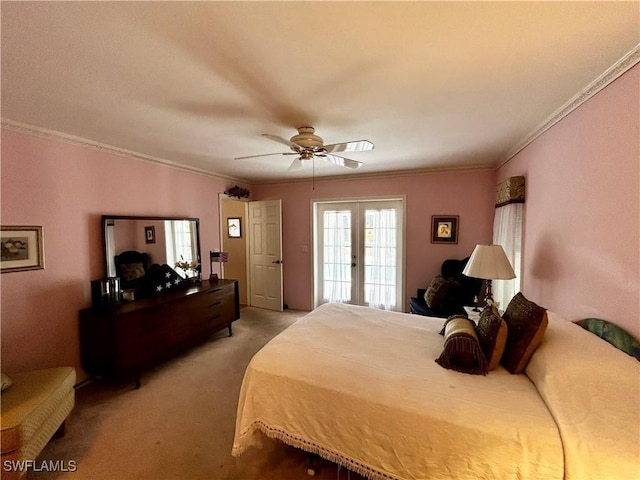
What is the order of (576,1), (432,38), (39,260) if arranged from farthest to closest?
(39,260), (432,38), (576,1)

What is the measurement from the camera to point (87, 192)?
2.62 meters

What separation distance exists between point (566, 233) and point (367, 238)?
2826 millimetres

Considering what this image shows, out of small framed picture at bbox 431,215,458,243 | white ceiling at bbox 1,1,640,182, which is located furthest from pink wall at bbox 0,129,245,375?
small framed picture at bbox 431,215,458,243

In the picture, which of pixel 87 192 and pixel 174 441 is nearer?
pixel 174 441

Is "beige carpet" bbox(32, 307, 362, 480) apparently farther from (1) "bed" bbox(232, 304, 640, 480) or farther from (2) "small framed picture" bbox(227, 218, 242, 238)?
(2) "small framed picture" bbox(227, 218, 242, 238)

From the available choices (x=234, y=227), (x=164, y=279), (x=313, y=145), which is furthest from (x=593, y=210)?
(x=234, y=227)

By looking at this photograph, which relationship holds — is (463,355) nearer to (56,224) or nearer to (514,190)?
(514,190)

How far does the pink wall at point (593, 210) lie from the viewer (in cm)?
132

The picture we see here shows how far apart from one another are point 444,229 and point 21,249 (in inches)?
186

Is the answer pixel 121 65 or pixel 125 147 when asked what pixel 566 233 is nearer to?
pixel 121 65

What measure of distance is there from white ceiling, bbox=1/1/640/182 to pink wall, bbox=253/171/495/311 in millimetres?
1510

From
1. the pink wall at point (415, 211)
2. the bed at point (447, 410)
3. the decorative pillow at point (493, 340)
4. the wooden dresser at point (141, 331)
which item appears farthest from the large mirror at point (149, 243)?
the decorative pillow at point (493, 340)

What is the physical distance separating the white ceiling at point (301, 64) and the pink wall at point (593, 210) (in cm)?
24

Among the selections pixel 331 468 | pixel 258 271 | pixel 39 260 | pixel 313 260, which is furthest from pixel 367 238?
pixel 39 260
